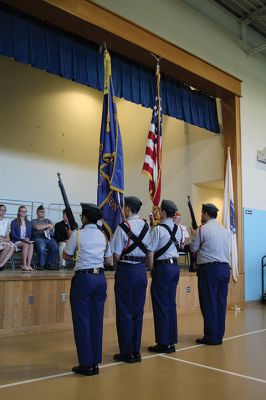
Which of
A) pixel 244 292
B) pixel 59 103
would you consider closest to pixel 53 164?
pixel 59 103

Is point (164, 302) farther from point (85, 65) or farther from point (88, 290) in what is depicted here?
point (85, 65)

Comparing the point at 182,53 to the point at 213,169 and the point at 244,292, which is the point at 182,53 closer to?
the point at 213,169

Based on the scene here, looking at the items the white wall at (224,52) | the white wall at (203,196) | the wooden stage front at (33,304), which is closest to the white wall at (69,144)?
the white wall at (203,196)

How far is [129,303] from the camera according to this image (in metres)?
3.23

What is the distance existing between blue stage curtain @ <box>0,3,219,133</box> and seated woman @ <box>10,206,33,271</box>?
244cm

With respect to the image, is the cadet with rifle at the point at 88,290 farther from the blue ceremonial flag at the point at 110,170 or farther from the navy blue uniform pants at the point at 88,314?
the blue ceremonial flag at the point at 110,170

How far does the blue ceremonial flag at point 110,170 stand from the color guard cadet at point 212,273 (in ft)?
3.12

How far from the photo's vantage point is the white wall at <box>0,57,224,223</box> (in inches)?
311

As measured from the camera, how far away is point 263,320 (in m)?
5.56

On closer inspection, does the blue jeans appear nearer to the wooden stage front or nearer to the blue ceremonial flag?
the wooden stage front

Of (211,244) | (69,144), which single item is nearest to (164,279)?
(211,244)

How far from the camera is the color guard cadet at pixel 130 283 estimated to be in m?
3.21

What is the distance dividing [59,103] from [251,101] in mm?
4105

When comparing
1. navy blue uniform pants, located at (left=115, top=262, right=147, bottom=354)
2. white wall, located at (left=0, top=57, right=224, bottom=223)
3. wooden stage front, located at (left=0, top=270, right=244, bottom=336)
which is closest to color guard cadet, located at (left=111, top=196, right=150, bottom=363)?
navy blue uniform pants, located at (left=115, top=262, right=147, bottom=354)
